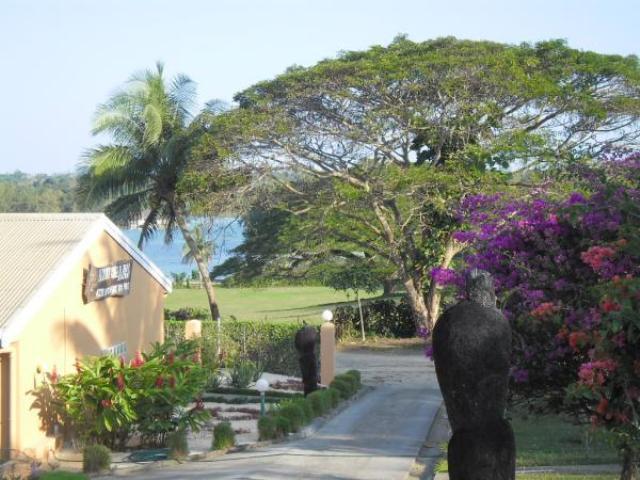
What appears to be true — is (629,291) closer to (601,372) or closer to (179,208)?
(601,372)

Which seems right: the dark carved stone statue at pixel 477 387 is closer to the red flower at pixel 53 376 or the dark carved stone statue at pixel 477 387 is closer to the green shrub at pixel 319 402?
the red flower at pixel 53 376

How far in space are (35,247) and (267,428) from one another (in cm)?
594

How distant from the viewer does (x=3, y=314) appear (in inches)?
721

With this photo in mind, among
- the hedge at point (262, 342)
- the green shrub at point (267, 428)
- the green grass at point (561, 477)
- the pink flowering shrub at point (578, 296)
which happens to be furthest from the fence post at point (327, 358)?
the pink flowering shrub at point (578, 296)

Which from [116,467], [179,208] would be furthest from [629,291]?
[179,208]

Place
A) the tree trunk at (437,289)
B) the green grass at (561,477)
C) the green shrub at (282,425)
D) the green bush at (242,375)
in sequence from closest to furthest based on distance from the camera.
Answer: the green grass at (561,477) < the green shrub at (282,425) < the green bush at (242,375) < the tree trunk at (437,289)

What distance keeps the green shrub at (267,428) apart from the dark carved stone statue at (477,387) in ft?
38.5

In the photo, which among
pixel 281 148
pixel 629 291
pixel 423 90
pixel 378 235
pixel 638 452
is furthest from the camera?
pixel 378 235

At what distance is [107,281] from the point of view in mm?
22016

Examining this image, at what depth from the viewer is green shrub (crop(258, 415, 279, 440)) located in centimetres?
2098

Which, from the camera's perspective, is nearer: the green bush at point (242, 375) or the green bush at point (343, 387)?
the green bush at point (343, 387)

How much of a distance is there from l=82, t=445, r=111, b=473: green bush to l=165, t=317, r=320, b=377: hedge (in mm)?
15485

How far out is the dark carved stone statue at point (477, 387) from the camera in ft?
30.8

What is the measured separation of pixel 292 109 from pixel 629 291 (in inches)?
975
